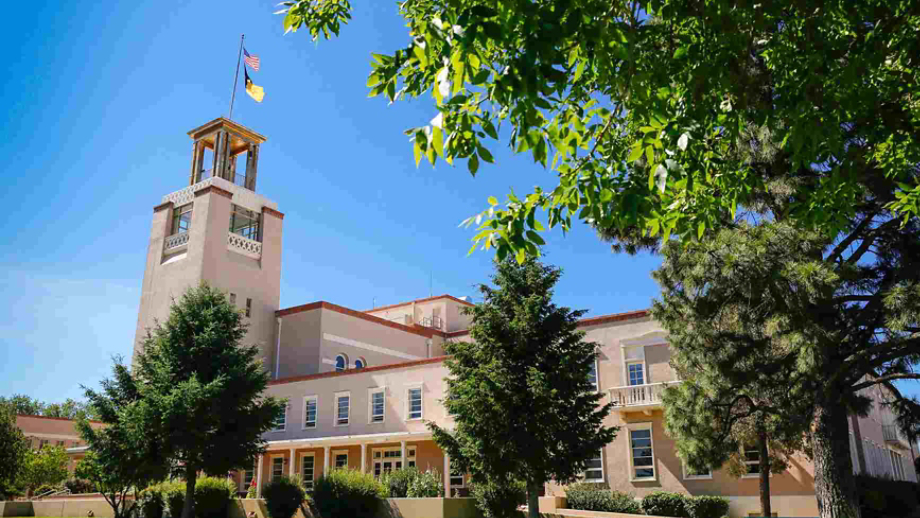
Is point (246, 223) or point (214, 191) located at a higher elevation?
point (214, 191)

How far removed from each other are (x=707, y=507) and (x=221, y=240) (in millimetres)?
30482

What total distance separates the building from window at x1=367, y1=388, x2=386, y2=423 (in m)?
0.06

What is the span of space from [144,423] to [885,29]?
22736 mm

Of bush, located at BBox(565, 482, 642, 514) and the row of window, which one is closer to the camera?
bush, located at BBox(565, 482, 642, 514)

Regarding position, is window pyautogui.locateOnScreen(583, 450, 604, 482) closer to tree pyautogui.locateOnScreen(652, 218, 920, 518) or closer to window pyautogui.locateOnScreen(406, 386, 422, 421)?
window pyautogui.locateOnScreen(406, 386, 422, 421)

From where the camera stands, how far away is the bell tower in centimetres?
4131

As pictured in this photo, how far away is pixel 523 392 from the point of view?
20.0 metres

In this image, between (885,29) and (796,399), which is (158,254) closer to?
(796,399)

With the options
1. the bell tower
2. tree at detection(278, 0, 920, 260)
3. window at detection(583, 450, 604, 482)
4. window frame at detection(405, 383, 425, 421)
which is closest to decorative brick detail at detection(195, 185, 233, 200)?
the bell tower

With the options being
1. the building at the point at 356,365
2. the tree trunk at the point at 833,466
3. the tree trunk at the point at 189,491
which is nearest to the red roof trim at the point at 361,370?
the building at the point at 356,365

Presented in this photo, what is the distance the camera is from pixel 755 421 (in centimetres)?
1919

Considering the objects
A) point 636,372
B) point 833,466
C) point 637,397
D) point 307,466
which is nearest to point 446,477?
point 637,397

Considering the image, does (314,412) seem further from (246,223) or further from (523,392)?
(523,392)

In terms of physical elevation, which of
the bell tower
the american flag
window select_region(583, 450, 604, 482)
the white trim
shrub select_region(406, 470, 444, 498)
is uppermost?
the american flag
